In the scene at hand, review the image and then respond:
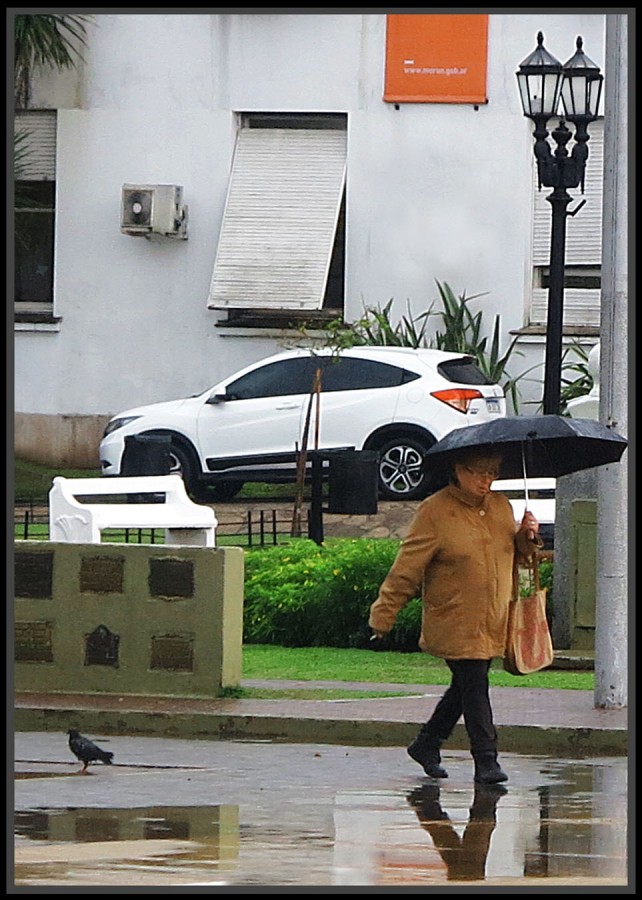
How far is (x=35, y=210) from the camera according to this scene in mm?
28000

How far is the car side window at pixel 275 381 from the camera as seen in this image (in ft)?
76.0

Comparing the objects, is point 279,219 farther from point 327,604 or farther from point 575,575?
point 575,575

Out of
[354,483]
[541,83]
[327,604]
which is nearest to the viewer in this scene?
[327,604]

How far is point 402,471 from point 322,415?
3.84ft

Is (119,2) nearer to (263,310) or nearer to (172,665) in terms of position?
(172,665)

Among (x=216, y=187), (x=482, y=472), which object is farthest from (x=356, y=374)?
(x=482, y=472)

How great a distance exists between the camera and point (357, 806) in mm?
9055

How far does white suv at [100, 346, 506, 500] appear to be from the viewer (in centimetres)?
2250

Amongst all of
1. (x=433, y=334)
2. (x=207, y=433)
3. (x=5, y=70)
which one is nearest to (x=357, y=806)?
(x=5, y=70)

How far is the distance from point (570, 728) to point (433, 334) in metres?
15.9

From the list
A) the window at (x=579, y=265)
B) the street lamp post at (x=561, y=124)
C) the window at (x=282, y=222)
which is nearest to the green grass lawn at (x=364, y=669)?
the street lamp post at (x=561, y=124)

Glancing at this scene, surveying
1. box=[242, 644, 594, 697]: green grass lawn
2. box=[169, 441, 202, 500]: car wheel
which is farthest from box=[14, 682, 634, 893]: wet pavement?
box=[169, 441, 202, 500]: car wheel

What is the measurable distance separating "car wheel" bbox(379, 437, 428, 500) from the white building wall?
4.13m

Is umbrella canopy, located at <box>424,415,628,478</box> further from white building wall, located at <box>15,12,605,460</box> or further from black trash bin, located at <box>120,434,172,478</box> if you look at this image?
white building wall, located at <box>15,12,605,460</box>
